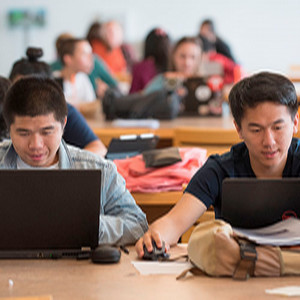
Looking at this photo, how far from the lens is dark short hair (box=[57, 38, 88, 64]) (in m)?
5.36

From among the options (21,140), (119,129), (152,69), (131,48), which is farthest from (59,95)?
(131,48)

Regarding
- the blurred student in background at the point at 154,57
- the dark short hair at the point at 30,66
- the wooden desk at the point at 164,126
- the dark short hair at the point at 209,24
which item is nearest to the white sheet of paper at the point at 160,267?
the dark short hair at the point at 30,66

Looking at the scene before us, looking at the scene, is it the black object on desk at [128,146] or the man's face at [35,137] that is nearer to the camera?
the man's face at [35,137]

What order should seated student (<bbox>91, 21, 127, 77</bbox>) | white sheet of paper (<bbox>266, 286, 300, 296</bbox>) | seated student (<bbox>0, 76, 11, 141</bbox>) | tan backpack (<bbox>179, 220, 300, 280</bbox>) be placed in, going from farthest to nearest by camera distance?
seated student (<bbox>91, 21, 127, 77</bbox>) → seated student (<bbox>0, 76, 11, 141</bbox>) → tan backpack (<bbox>179, 220, 300, 280</bbox>) → white sheet of paper (<bbox>266, 286, 300, 296</bbox>)

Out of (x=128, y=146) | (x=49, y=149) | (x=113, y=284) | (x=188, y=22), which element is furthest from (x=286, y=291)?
(x=188, y=22)

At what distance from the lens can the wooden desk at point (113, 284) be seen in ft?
4.56

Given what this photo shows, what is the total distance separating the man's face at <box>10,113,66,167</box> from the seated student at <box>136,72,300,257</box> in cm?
39

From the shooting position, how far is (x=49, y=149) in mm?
1938

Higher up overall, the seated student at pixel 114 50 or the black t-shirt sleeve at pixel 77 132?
the seated student at pixel 114 50

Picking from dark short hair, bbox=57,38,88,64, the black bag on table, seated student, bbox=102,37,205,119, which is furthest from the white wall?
the black bag on table

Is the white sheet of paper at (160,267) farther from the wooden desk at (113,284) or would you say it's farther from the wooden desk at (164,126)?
the wooden desk at (164,126)

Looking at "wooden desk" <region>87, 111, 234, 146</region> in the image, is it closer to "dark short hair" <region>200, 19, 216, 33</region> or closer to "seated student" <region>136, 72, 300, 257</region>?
"seated student" <region>136, 72, 300, 257</region>

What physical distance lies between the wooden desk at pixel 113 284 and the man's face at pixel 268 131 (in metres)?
0.44

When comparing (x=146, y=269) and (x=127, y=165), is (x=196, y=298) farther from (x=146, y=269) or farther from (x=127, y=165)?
(x=127, y=165)
